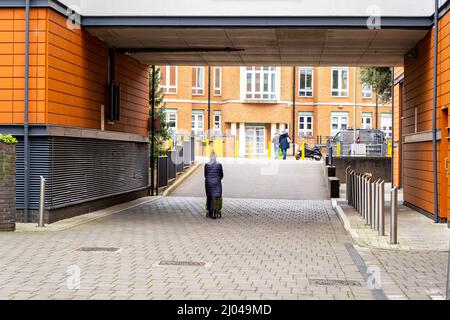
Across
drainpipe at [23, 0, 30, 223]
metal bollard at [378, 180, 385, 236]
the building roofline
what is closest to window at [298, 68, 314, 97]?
the building roofline

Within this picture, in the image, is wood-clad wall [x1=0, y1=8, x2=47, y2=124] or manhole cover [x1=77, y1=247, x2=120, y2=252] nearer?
manhole cover [x1=77, y1=247, x2=120, y2=252]

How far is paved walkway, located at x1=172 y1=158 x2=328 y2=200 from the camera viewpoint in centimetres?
2507

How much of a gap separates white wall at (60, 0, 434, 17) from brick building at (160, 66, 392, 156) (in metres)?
36.5

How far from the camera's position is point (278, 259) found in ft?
34.7

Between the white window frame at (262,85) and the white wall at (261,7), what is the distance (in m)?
38.2

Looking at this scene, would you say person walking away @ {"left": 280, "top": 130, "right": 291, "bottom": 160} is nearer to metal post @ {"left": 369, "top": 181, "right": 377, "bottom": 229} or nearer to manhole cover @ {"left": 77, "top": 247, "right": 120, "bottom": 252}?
metal post @ {"left": 369, "top": 181, "right": 377, "bottom": 229}

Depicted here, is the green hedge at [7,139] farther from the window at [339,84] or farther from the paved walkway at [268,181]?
the window at [339,84]

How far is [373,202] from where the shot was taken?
1425cm

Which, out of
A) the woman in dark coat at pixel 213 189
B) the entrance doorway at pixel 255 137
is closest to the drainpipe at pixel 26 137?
the woman in dark coat at pixel 213 189

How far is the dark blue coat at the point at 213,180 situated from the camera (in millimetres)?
17094

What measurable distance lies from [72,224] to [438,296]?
915 cm
